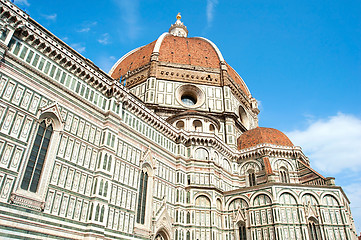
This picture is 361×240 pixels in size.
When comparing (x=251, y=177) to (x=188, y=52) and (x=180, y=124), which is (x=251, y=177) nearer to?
(x=180, y=124)

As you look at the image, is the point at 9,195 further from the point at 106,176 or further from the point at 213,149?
the point at 213,149

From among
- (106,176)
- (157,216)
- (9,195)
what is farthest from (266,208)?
(9,195)

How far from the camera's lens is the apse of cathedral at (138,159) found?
1652 cm

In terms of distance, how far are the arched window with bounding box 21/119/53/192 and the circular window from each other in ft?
70.0

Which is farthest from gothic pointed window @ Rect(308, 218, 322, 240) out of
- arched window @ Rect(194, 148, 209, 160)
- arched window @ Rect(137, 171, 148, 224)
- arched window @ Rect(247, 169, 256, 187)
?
arched window @ Rect(137, 171, 148, 224)

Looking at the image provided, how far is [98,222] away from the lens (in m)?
18.5

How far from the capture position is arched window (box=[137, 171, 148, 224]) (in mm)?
22672

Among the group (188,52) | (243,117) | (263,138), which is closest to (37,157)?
(263,138)

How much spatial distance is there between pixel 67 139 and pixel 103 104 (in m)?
4.71

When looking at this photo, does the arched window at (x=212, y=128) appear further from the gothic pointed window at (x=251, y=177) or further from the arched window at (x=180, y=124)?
the gothic pointed window at (x=251, y=177)

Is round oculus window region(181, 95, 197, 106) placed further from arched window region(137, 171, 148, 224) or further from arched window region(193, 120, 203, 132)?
arched window region(137, 171, 148, 224)

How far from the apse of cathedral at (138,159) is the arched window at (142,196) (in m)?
0.09

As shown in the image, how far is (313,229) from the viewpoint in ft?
84.1

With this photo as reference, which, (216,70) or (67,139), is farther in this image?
(216,70)
